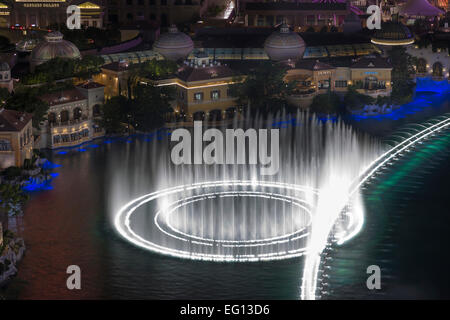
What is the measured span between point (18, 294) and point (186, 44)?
82.9m

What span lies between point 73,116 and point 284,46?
40554mm

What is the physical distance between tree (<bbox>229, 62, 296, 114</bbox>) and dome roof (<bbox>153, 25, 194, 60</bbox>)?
55.1 ft

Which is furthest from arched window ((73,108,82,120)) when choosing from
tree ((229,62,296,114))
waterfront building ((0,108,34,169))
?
tree ((229,62,296,114))

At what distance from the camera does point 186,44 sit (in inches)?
7416

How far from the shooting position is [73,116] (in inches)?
6427

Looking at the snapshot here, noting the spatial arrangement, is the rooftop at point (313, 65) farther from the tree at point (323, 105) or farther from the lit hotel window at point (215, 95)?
the lit hotel window at point (215, 95)

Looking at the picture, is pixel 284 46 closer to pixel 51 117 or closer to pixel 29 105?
pixel 51 117

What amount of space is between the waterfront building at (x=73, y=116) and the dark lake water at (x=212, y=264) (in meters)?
11.6

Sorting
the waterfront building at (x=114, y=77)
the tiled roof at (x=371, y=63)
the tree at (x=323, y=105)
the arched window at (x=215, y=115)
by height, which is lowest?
the arched window at (x=215, y=115)

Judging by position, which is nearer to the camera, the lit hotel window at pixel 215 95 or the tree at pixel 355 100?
the lit hotel window at pixel 215 95

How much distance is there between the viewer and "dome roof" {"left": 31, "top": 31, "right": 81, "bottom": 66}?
177625 mm

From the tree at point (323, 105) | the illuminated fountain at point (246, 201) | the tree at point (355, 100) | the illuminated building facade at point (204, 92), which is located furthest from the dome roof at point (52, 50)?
the tree at point (355, 100)

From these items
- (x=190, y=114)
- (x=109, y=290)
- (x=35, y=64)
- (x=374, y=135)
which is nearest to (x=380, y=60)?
(x=374, y=135)

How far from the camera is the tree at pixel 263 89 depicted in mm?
172375
